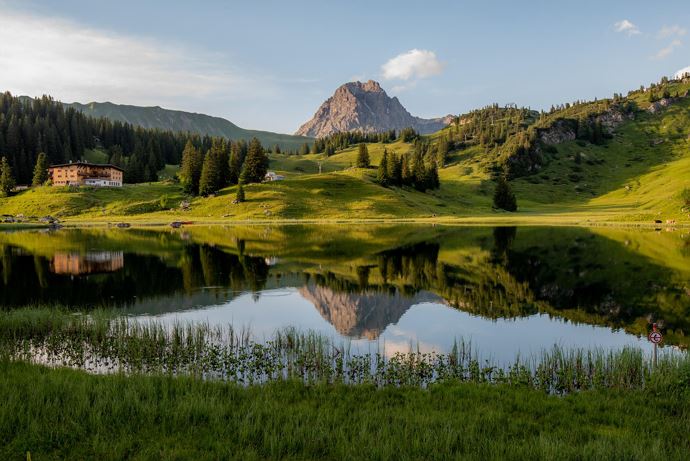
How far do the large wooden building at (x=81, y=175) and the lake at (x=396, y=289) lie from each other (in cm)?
12809

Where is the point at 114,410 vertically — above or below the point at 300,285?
above

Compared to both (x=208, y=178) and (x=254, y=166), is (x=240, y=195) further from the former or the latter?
(x=254, y=166)

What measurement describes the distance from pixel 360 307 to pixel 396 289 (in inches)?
306

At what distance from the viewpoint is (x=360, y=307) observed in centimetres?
3450

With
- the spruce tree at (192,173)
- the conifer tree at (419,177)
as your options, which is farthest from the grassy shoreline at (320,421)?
the conifer tree at (419,177)

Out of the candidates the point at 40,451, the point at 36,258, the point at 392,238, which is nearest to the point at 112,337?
the point at 40,451

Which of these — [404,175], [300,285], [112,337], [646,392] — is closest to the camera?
[646,392]

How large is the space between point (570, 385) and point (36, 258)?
62893 mm

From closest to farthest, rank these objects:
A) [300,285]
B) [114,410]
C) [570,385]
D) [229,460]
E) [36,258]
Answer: [229,460] < [114,410] < [570,385] < [300,285] < [36,258]

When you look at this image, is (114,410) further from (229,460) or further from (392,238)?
(392,238)

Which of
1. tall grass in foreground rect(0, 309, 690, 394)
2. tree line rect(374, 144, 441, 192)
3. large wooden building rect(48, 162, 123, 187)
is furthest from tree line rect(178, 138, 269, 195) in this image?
tall grass in foreground rect(0, 309, 690, 394)

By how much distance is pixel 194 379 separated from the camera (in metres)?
15.9

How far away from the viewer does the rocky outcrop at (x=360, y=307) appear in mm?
28295

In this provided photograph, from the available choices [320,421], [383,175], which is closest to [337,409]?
[320,421]
